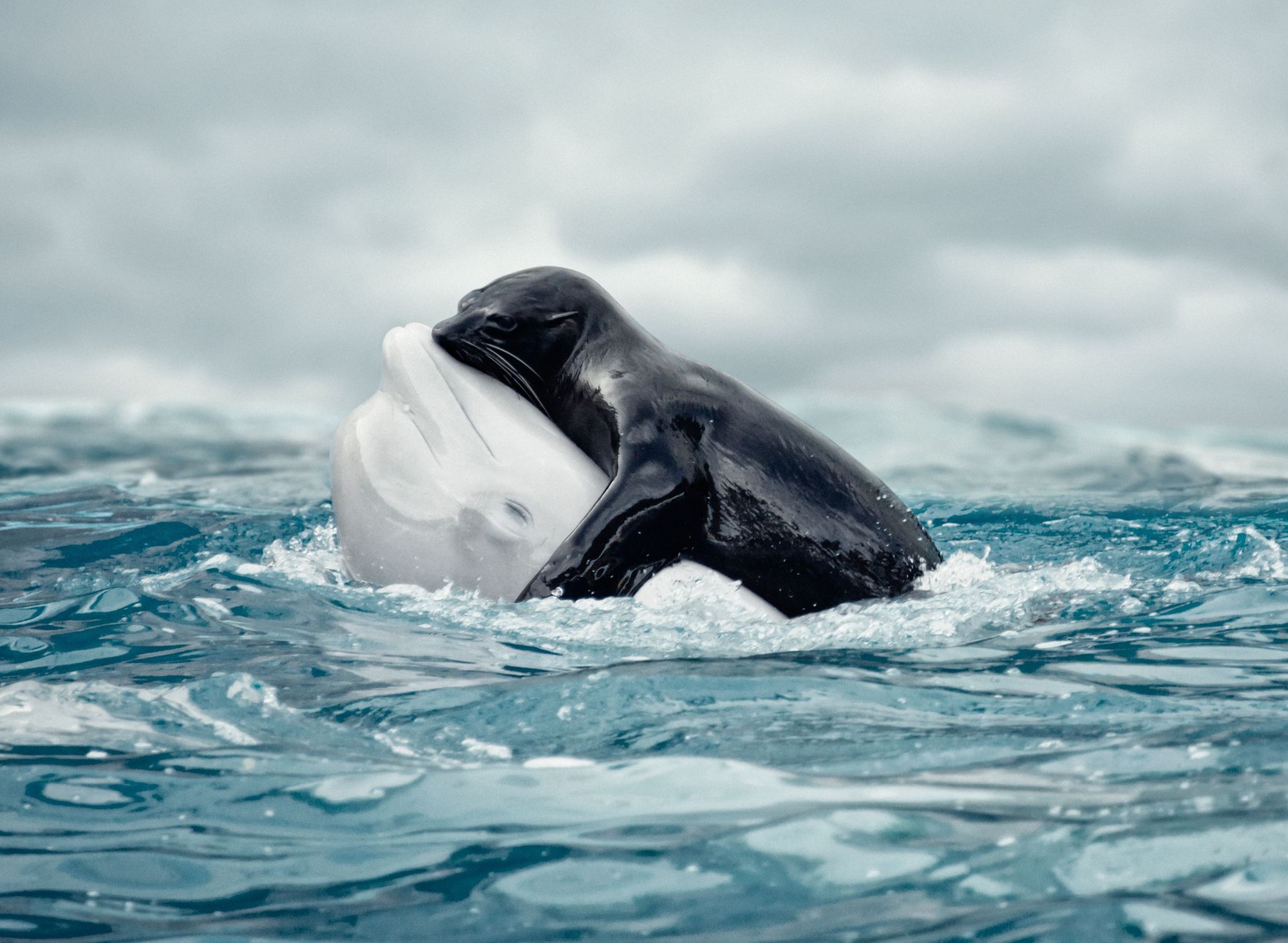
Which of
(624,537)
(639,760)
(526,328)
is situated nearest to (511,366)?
(526,328)

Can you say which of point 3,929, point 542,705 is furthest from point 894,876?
point 3,929

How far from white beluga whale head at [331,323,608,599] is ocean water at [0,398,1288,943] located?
182 millimetres

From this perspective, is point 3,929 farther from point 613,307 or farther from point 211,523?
point 211,523

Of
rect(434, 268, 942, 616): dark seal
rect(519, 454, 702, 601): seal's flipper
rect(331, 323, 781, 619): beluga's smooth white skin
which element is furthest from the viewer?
rect(331, 323, 781, 619): beluga's smooth white skin

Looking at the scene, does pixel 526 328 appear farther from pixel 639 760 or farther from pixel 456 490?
pixel 639 760

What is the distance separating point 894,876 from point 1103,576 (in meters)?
4.11

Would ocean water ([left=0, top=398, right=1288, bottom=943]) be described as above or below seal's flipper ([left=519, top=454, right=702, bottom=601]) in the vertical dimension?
below

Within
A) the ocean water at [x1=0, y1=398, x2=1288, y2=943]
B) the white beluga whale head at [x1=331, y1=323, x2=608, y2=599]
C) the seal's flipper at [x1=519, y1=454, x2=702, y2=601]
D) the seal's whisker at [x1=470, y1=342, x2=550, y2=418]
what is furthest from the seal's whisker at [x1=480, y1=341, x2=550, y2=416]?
the ocean water at [x1=0, y1=398, x2=1288, y2=943]

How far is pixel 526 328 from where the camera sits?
250 inches

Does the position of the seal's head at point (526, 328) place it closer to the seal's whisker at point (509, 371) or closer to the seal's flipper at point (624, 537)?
the seal's whisker at point (509, 371)

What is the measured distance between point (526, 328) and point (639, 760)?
10.0ft

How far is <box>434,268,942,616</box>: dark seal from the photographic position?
5578mm

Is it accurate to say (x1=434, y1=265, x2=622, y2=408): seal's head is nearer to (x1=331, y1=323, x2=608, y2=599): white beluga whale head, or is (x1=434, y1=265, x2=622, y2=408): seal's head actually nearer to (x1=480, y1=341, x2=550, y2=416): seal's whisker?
(x1=480, y1=341, x2=550, y2=416): seal's whisker

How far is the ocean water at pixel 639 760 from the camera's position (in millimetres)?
2896
